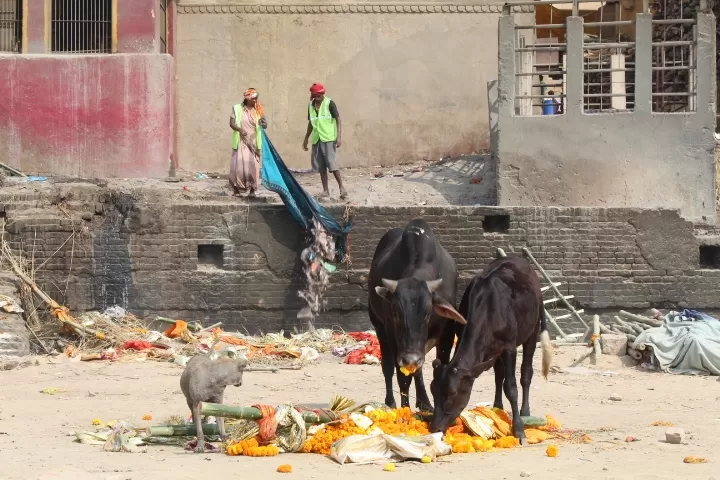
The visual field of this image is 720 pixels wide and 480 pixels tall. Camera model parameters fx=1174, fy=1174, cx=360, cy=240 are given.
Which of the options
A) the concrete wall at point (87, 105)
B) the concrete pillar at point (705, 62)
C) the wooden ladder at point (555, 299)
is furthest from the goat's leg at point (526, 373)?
the concrete wall at point (87, 105)

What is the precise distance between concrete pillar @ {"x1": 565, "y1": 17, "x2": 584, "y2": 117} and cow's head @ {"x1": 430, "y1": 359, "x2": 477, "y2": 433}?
7618 mm

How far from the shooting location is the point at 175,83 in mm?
18781

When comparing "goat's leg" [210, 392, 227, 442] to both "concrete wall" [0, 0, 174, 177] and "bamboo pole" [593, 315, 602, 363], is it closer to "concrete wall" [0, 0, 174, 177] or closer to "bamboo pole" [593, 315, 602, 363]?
"bamboo pole" [593, 315, 602, 363]

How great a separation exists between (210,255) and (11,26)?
592 cm

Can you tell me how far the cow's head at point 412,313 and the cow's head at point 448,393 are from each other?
192 millimetres

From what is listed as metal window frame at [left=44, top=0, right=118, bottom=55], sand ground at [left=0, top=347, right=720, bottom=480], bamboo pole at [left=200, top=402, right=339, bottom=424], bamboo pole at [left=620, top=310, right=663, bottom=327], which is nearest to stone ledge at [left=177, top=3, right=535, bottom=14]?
metal window frame at [left=44, top=0, right=118, bottom=55]

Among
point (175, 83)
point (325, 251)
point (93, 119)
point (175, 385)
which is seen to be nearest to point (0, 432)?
point (175, 385)

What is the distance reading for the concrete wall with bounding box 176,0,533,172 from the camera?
1902 centimetres

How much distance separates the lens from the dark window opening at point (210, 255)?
14.0 metres

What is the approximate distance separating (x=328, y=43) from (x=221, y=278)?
21.2 feet

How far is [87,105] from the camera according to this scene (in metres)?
17.2

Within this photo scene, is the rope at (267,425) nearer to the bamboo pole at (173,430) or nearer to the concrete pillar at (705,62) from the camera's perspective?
the bamboo pole at (173,430)

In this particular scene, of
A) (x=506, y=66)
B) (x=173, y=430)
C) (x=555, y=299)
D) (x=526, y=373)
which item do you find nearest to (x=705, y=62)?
(x=506, y=66)

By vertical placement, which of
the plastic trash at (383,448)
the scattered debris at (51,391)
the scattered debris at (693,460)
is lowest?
the scattered debris at (51,391)
